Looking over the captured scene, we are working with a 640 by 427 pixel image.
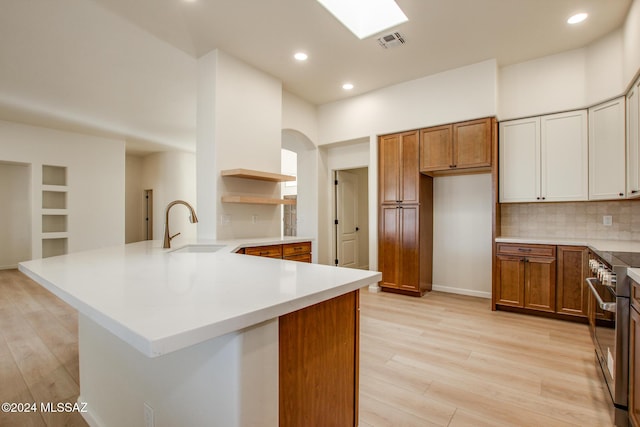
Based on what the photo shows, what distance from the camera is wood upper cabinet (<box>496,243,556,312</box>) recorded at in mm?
3438

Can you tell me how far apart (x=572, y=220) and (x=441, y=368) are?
2861mm

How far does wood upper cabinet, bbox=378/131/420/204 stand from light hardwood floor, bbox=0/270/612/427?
1652 mm

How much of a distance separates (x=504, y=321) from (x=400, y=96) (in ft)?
10.7

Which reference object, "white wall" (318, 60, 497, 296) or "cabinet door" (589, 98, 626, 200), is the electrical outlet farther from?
"cabinet door" (589, 98, 626, 200)

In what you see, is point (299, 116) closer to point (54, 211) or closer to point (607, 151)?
point (607, 151)

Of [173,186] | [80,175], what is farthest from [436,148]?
[80,175]

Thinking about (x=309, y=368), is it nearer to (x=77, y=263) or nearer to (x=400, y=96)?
(x=77, y=263)

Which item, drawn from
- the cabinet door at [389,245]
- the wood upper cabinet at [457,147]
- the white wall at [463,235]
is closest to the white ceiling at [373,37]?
the wood upper cabinet at [457,147]

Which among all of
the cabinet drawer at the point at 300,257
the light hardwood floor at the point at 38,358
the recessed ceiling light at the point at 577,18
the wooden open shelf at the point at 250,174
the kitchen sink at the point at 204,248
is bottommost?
the light hardwood floor at the point at 38,358

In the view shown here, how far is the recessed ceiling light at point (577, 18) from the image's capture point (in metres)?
3.00

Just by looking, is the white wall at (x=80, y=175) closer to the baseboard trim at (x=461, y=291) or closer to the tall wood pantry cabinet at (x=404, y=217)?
the tall wood pantry cabinet at (x=404, y=217)

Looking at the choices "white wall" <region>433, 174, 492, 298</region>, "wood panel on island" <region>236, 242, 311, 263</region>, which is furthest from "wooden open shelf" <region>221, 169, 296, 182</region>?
"white wall" <region>433, 174, 492, 298</region>

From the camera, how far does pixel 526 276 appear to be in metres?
3.58

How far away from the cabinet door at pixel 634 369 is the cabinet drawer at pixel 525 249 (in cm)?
200
